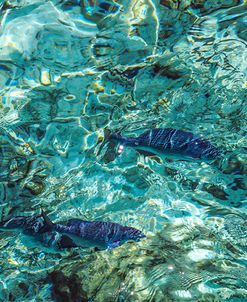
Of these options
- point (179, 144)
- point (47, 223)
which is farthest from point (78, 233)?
point (179, 144)

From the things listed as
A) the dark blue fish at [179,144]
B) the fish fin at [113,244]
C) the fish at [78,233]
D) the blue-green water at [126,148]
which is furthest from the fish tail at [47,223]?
the dark blue fish at [179,144]

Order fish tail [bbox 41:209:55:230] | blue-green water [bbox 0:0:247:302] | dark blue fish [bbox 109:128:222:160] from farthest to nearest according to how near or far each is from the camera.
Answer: dark blue fish [bbox 109:128:222:160]
fish tail [bbox 41:209:55:230]
blue-green water [bbox 0:0:247:302]

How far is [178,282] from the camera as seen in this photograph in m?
3.12

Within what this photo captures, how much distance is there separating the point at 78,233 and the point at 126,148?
5.34ft

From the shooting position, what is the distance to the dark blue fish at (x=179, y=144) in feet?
13.6

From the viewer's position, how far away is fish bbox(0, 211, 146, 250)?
3689 millimetres

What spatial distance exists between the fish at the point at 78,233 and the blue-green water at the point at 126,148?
0.12 m

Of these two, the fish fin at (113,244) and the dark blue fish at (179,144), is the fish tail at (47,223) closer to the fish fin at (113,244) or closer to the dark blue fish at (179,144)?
the fish fin at (113,244)

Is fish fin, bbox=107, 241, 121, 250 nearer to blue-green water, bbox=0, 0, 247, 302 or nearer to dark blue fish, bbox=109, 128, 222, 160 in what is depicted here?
blue-green water, bbox=0, 0, 247, 302

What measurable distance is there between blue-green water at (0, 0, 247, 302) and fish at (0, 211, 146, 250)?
4.5 inches

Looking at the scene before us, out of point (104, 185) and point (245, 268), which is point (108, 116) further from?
point (245, 268)

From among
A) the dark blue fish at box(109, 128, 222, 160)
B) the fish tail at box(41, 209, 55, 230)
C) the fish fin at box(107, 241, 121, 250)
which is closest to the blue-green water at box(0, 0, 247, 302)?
the fish fin at box(107, 241, 121, 250)

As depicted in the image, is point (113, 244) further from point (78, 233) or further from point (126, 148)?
point (126, 148)

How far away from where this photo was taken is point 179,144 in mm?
4172
